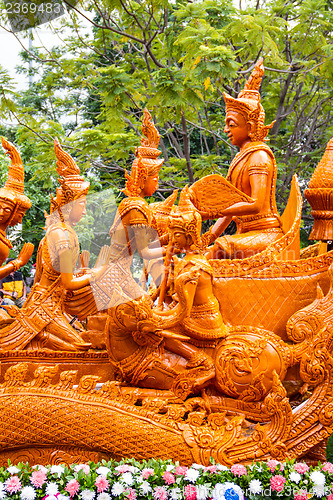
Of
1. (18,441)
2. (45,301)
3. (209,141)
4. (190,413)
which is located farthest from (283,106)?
(18,441)

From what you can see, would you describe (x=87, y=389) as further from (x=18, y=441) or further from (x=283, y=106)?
(x=283, y=106)

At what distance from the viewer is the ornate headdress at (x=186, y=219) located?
330 cm

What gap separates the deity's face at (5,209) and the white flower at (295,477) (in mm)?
2648

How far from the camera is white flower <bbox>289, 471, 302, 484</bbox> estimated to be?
2.79 metres

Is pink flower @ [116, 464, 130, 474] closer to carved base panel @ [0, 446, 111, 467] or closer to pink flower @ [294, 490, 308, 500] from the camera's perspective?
carved base panel @ [0, 446, 111, 467]

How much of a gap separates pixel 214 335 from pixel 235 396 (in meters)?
0.41

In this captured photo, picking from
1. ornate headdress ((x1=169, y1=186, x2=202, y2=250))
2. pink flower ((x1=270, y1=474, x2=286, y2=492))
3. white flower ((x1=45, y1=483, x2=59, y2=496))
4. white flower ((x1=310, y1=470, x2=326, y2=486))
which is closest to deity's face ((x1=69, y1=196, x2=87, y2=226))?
ornate headdress ((x1=169, y1=186, x2=202, y2=250))

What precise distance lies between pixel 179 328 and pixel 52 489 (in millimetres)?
1230

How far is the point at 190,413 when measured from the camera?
10.5ft

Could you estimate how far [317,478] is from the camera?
2.77 m

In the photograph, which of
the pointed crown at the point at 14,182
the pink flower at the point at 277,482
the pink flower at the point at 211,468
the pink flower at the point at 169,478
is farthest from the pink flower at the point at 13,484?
the pointed crown at the point at 14,182

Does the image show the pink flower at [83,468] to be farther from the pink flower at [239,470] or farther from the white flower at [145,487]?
the pink flower at [239,470]

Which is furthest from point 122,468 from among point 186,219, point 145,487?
point 186,219

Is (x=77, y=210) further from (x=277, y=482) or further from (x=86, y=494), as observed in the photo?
(x=277, y=482)
